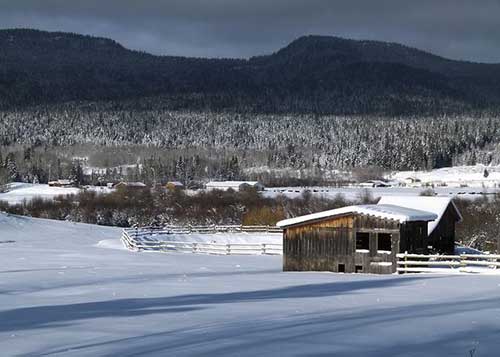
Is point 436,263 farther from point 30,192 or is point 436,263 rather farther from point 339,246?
point 30,192

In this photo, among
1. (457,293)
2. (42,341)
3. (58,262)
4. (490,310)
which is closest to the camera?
(42,341)

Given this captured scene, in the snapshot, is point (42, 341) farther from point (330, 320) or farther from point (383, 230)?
point (383, 230)

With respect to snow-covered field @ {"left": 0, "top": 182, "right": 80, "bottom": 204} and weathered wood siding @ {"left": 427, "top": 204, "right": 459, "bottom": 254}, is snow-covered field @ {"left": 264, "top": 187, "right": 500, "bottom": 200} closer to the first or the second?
snow-covered field @ {"left": 0, "top": 182, "right": 80, "bottom": 204}

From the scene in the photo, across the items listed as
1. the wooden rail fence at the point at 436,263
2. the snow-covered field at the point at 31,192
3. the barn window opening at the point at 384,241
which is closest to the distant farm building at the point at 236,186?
the snow-covered field at the point at 31,192

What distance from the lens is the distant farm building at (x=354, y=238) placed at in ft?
102

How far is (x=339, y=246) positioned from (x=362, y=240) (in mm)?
1148

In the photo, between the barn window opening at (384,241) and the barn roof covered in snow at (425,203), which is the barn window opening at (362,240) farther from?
the barn roof covered in snow at (425,203)

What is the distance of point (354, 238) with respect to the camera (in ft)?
105

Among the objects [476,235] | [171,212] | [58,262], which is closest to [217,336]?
[58,262]

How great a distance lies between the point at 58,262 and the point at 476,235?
40215 millimetres

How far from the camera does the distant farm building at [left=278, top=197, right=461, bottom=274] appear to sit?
31109 millimetres

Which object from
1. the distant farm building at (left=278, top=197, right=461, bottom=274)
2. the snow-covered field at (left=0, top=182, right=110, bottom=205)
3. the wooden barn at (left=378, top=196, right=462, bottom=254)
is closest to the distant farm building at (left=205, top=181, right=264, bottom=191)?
the snow-covered field at (left=0, top=182, right=110, bottom=205)

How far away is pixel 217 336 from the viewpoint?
13.9 meters

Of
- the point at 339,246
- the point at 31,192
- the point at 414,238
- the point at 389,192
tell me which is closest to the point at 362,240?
the point at 339,246
